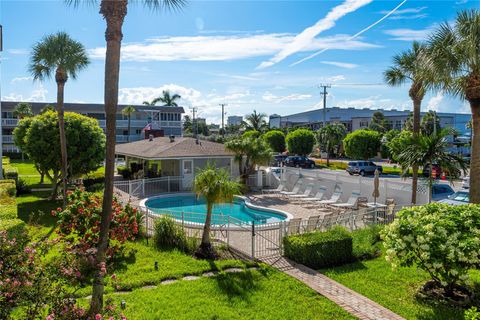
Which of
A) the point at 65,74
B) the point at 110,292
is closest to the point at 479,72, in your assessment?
the point at 110,292

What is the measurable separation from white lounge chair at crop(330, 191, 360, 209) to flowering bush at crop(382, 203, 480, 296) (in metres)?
10.5

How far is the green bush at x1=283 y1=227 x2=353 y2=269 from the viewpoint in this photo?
36.4ft

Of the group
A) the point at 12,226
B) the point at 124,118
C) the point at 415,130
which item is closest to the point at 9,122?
the point at 124,118

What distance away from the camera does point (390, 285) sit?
9.62 meters

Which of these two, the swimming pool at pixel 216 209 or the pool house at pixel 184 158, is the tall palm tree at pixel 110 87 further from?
the pool house at pixel 184 158

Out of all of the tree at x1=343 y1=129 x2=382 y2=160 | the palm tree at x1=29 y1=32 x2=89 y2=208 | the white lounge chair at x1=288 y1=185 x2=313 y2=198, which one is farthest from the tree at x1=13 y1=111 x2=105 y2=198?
the tree at x1=343 y1=129 x2=382 y2=160

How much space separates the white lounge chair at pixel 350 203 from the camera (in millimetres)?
19598

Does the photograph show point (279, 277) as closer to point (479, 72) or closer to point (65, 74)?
point (479, 72)

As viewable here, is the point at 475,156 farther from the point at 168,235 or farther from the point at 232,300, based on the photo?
the point at 168,235

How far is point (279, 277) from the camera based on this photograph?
33.2 ft

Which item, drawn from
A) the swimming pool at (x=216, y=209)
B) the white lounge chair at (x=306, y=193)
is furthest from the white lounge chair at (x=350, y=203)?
the swimming pool at (x=216, y=209)

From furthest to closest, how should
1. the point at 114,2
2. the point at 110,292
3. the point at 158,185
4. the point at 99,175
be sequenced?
the point at 99,175 → the point at 158,185 → the point at 110,292 → the point at 114,2

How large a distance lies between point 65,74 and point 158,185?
32.3ft

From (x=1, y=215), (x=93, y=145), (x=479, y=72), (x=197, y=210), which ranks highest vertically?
(x=479, y=72)
